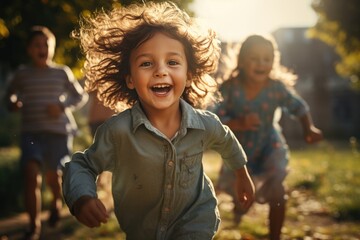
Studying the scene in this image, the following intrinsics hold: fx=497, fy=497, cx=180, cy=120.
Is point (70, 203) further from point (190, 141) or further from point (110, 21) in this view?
point (110, 21)

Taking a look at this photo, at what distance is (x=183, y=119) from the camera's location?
9.07ft

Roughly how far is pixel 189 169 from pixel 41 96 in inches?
120

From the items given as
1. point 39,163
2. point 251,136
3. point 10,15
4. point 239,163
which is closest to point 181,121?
point 239,163

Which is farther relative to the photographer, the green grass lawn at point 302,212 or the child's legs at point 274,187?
the green grass lawn at point 302,212

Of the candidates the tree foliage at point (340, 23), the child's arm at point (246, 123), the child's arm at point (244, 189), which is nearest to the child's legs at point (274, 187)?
the child's arm at point (246, 123)

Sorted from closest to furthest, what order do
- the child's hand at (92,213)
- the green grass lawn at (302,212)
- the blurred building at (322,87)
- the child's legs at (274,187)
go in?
the child's hand at (92,213) < the child's legs at (274,187) < the green grass lawn at (302,212) < the blurred building at (322,87)

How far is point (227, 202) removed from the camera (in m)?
7.23

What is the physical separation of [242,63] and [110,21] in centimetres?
179

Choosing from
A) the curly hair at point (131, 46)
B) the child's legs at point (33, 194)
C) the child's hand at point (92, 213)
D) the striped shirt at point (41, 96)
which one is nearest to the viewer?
the child's hand at point (92, 213)

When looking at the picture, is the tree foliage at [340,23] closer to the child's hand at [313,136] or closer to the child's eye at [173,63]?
the child's hand at [313,136]

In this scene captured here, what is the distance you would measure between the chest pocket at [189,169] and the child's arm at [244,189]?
37cm

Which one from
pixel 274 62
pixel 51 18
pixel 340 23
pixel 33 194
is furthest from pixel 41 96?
pixel 340 23

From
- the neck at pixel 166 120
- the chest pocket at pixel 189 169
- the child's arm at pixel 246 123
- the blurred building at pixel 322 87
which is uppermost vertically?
the neck at pixel 166 120

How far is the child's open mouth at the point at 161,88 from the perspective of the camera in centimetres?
269
